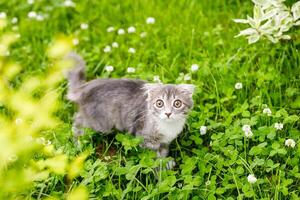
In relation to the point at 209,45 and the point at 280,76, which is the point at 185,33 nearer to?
the point at 209,45

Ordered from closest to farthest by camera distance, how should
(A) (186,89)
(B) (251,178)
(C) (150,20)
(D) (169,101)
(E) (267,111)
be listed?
1. (B) (251,178)
2. (D) (169,101)
3. (A) (186,89)
4. (E) (267,111)
5. (C) (150,20)

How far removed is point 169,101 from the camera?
13.2 feet

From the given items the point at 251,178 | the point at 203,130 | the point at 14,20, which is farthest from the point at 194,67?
the point at 14,20

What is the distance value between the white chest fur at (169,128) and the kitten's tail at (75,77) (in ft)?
3.24

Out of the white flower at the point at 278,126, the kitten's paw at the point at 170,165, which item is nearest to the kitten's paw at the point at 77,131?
the kitten's paw at the point at 170,165

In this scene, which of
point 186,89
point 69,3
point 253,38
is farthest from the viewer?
point 69,3

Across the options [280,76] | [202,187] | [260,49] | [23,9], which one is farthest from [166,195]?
[23,9]

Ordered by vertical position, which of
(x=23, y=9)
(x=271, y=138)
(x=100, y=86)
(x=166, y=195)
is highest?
(x=23, y=9)

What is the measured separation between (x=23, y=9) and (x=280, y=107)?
3.48m

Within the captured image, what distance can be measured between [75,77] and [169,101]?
1.21m

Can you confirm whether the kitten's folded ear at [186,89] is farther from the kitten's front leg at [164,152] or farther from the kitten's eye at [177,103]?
the kitten's front leg at [164,152]

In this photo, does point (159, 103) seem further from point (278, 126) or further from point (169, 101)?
point (278, 126)

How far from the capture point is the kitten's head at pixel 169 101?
4001 mm

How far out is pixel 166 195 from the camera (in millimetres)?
3850
